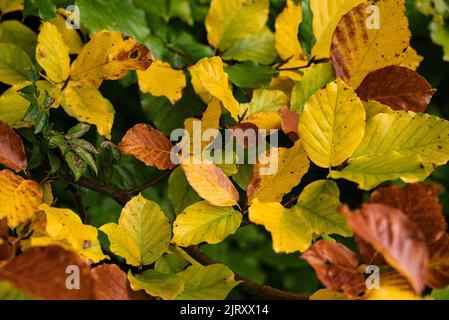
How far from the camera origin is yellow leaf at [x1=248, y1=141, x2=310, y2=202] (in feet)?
1.57

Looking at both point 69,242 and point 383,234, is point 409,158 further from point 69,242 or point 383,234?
point 69,242

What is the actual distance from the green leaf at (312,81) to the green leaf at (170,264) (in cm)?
17

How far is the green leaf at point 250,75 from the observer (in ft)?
2.01

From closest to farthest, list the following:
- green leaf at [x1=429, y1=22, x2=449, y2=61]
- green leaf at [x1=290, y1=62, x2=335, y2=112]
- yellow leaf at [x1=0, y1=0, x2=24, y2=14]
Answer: green leaf at [x1=290, y1=62, x2=335, y2=112]
yellow leaf at [x1=0, y1=0, x2=24, y2=14]
green leaf at [x1=429, y1=22, x2=449, y2=61]

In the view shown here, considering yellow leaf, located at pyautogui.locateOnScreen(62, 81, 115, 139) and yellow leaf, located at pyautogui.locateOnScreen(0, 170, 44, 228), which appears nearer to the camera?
yellow leaf, located at pyautogui.locateOnScreen(0, 170, 44, 228)

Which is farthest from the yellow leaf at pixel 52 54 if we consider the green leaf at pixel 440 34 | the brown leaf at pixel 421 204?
the green leaf at pixel 440 34

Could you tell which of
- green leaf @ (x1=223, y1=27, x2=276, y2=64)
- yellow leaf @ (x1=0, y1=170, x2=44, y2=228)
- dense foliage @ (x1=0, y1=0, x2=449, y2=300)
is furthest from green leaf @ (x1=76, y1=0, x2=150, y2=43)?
yellow leaf @ (x1=0, y1=170, x2=44, y2=228)

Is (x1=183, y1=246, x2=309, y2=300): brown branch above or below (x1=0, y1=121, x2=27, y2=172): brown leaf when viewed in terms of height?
below

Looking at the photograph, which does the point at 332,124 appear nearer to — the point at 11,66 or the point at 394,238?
the point at 394,238

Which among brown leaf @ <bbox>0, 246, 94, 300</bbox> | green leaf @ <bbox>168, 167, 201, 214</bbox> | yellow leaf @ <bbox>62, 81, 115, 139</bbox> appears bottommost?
green leaf @ <bbox>168, 167, 201, 214</bbox>

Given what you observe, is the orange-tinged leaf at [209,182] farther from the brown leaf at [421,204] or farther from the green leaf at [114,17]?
the green leaf at [114,17]

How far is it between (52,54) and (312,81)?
0.24 metres

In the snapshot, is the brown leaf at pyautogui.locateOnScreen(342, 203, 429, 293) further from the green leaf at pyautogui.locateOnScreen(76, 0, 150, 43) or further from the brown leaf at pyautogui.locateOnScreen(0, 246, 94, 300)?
the green leaf at pyautogui.locateOnScreen(76, 0, 150, 43)

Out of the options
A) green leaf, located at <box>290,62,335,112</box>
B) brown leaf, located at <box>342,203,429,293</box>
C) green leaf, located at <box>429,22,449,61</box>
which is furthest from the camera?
green leaf, located at <box>429,22,449,61</box>
